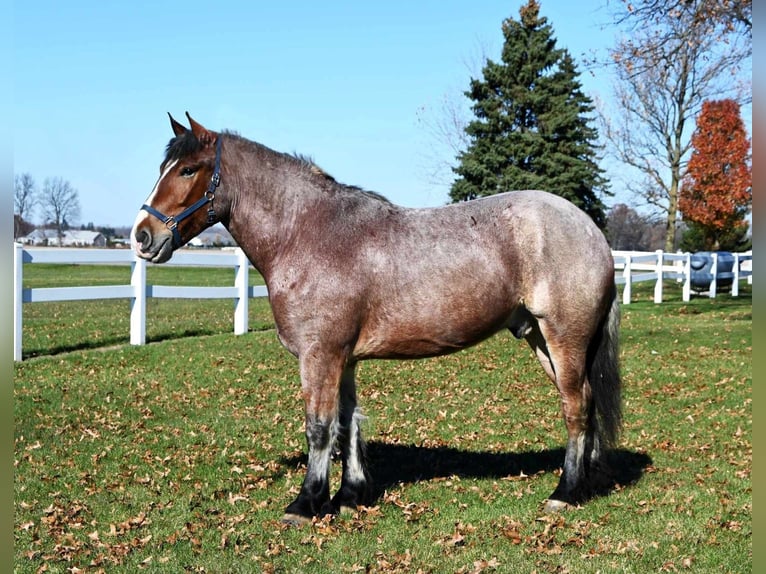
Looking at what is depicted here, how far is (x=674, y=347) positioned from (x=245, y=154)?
10532 millimetres

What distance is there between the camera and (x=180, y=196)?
502 centimetres

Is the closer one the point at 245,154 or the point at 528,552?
the point at 528,552

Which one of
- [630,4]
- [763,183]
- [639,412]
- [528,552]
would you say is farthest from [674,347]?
[763,183]

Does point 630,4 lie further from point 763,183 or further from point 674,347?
point 763,183

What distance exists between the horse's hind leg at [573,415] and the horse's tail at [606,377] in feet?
0.43

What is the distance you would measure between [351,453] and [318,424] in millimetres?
565

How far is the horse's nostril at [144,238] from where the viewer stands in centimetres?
490

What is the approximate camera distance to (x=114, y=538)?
4777 millimetres

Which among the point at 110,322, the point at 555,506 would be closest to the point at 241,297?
the point at 110,322

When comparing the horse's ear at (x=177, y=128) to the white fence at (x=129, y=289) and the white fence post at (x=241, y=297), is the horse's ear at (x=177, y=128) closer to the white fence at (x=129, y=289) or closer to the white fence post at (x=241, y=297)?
the white fence at (x=129, y=289)

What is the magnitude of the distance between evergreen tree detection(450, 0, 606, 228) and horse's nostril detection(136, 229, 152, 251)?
28035 mm

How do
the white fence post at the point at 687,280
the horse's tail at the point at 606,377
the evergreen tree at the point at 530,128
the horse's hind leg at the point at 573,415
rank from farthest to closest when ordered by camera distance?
the evergreen tree at the point at 530,128, the white fence post at the point at 687,280, the horse's tail at the point at 606,377, the horse's hind leg at the point at 573,415

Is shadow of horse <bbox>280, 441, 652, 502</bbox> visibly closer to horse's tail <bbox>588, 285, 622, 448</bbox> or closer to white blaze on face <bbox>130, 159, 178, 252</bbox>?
horse's tail <bbox>588, 285, 622, 448</bbox>

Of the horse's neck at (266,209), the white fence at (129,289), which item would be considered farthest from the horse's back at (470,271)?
the white fence at (129,289)
